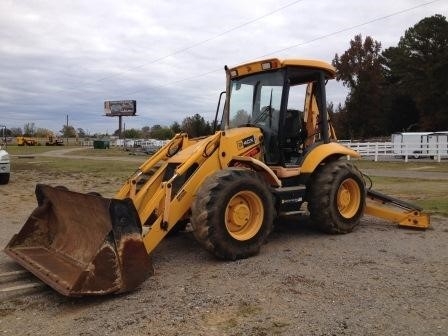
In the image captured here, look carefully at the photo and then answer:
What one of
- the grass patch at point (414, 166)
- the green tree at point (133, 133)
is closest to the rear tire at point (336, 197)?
A: the grass patch at point (414, 166)

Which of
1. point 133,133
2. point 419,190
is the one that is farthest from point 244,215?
point 133,133

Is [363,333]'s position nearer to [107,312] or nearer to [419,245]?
[107,312]

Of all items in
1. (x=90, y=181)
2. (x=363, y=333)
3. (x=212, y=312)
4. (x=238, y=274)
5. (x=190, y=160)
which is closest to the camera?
(x=363, y=333)

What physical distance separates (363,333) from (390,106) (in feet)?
203

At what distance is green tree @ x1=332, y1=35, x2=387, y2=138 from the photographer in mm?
62062

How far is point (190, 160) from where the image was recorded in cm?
679

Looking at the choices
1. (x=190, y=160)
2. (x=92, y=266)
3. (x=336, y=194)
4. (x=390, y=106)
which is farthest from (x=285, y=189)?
(x=390, y=106)

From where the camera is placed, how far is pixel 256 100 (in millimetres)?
8250

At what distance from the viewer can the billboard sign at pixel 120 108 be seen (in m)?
99.9

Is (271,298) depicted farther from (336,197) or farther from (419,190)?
(419,190)

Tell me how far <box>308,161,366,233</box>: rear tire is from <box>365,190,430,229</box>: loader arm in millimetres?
470

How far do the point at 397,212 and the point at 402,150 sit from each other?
939 inches

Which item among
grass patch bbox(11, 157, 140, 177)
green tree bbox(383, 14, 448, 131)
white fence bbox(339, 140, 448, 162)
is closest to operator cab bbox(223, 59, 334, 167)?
grass patch bbox(11, 157, 140, 177)

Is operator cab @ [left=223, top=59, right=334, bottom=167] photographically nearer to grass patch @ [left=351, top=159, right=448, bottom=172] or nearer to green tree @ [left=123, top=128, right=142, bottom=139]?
grass patch @ [left=351, top=159, right=448, bottom=172]
